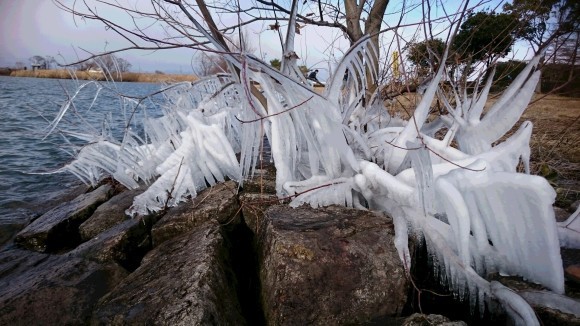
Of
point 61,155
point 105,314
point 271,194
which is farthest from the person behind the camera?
point 61,155

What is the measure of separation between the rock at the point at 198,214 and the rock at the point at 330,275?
39.4 inches

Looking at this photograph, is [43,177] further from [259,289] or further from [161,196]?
[259,289]

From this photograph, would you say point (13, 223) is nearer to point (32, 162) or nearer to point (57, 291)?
point (57, 291)

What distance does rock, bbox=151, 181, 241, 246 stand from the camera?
3.19 metres

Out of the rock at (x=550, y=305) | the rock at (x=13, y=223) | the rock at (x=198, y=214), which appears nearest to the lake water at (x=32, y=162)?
the rock at (x=13, y=223)

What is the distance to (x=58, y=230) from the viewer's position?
165 inches

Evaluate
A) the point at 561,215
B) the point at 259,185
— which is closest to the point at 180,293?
the point at 259,185

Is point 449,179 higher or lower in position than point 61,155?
higher

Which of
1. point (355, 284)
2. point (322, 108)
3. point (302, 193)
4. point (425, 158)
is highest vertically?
point (322, 108)

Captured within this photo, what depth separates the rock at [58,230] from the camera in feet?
13.5

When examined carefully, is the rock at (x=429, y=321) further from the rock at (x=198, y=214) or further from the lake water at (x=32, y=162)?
the lake water at (x=32, y=162)

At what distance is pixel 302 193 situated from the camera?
9.39ft

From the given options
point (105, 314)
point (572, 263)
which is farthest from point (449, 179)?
point (105, 314)

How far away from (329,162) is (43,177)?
7226 mm
